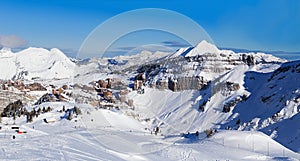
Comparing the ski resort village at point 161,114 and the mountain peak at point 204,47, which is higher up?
the mountain peak at point 204,47

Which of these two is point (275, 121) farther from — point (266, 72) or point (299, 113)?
point (266, 72)

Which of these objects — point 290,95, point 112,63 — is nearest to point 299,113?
point 290,95

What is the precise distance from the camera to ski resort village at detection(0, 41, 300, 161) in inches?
481

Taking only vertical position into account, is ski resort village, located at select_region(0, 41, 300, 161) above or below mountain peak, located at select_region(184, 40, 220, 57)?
below

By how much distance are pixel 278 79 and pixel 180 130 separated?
64.7 metres

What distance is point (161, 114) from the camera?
13047mm

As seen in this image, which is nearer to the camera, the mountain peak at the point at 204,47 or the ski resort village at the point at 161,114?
the mountain peak at the point at 204,47

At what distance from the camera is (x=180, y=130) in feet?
43.6

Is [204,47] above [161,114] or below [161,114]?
above

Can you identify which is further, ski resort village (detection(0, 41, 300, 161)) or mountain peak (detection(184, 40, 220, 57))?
ski resort village (detection(0, 41, 300, 161))

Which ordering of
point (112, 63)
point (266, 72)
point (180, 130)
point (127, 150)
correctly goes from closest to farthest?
point (112, 63) → point (180, 130) → point (127, 150) → point (266, 72)

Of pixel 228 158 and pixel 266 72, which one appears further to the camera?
pixel 266 72

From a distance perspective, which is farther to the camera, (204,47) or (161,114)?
(204,47)

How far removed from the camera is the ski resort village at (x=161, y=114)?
481 inches
